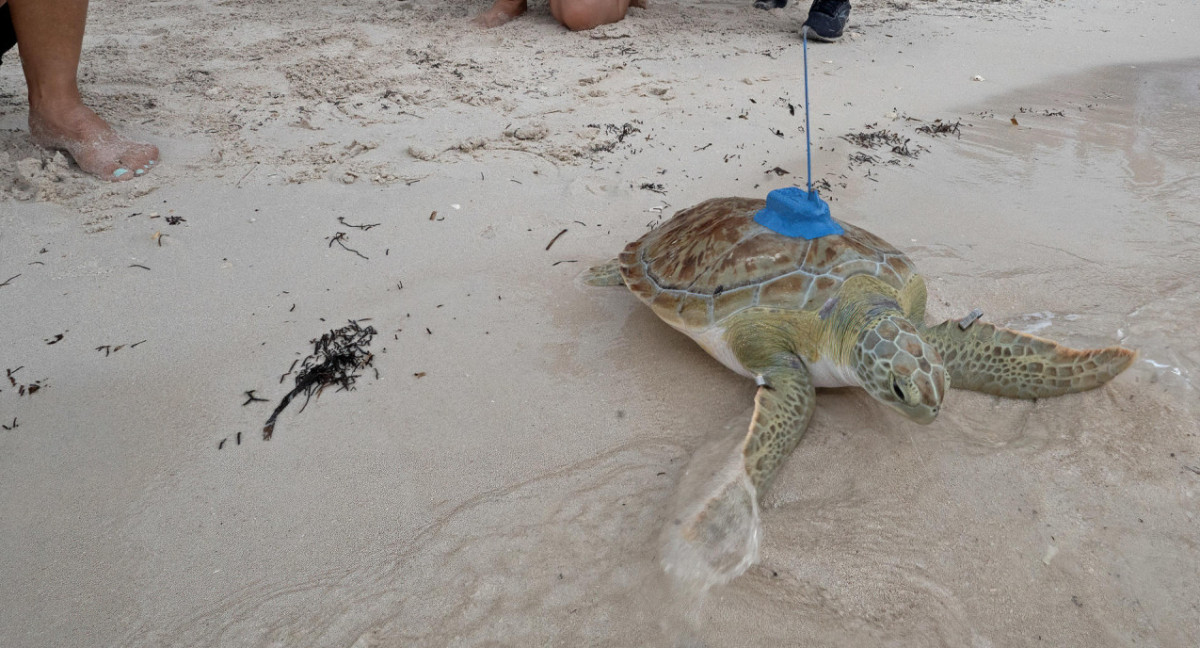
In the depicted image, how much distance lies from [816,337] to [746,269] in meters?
0.30

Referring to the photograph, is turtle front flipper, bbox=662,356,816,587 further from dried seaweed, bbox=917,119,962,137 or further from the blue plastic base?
dried seaweed, bbox=917,119,962,137

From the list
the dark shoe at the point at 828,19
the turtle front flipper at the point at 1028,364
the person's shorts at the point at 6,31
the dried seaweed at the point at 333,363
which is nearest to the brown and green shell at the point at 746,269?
the turtle front flipper at the point at 1028,364

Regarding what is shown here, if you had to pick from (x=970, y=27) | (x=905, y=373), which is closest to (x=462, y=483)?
(x=905, y=373)

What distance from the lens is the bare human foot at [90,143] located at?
2.85 metres

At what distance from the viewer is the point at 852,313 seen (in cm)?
181

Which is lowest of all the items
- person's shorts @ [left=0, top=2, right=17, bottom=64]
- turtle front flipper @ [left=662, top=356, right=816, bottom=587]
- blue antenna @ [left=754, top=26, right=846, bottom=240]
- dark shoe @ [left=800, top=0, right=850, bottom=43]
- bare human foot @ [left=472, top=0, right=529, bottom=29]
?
turtle front flipper @ [left=662, top=356, right=816, bottom=587]

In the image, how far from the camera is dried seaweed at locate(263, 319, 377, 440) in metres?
1.91

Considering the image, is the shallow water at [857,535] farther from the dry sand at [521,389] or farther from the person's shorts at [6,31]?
the person's shorts at [6,31]

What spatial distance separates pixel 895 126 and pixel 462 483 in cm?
350

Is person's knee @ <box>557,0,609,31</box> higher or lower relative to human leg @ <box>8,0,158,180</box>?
higher

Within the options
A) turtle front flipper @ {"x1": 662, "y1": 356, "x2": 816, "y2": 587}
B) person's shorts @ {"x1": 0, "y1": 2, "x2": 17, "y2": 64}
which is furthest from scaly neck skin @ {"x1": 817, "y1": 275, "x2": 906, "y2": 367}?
person's shorts @ {"x1": 0, "y1": 2, "x2": 17, "y2": 64}

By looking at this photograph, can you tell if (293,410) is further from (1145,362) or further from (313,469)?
(1145,362)

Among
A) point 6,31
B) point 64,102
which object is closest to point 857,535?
point 64,102

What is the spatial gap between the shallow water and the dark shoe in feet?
11.6
